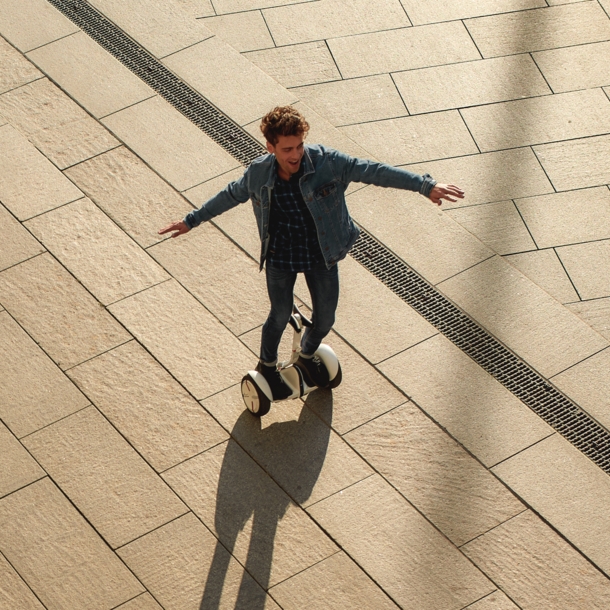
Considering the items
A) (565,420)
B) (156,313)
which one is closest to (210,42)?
(156,313)

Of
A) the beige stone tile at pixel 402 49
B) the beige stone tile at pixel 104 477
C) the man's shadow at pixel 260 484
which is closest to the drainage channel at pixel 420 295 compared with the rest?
the man's shadow at pixel 260 484

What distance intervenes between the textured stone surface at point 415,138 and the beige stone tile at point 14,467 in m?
3.61

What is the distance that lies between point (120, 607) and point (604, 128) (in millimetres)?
5382

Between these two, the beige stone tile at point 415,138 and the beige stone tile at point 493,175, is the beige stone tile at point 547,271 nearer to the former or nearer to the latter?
the beige stone tile at point 493,175

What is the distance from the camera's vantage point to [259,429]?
5.72 metres

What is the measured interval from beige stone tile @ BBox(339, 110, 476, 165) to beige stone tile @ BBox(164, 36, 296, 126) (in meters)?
0.72

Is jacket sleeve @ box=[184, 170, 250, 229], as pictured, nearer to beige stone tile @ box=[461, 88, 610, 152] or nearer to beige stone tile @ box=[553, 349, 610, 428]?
beige stone tile @ box=[553, 349, 610, 428]

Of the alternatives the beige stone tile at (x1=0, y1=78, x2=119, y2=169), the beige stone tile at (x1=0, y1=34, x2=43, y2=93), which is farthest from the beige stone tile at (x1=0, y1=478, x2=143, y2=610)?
the beige stone tile at (x1=0, y1=34, x2=43, y2=93)

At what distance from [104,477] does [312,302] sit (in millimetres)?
1549

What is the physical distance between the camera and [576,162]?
7.51m

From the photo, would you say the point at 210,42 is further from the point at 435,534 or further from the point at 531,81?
the point at 435,534

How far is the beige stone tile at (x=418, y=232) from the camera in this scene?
672cm

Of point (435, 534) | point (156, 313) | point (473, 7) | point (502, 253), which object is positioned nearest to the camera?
point (435, 534)

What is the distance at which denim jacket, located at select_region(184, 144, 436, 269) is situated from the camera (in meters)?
4.80
